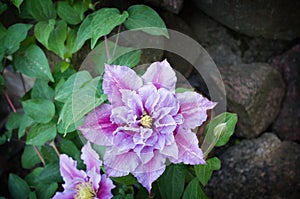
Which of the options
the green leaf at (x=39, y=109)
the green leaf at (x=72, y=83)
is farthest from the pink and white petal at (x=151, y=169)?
the green leaf at (x=39, y=109)

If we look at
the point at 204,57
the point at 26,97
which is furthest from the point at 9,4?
the point at 204,57

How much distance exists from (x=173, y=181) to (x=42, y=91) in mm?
377

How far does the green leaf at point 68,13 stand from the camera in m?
1.01

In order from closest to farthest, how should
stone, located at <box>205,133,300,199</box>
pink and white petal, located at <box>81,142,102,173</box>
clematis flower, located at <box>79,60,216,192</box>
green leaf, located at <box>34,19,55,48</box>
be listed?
1. clematis flower, located at <box>79,60,216,192</box>
2. pink and white petal, located at <box>81,142,102,173</box>
3. green leaf, located at <box>34,19,55,48</box>
4. stone, located at <box>205,133,300,199</box>

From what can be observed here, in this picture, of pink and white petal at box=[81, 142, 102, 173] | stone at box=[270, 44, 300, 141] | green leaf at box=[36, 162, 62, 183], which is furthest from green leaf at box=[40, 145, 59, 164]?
stone at box=[270, 44, 300, 141]

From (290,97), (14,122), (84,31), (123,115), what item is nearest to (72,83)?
(84,31)

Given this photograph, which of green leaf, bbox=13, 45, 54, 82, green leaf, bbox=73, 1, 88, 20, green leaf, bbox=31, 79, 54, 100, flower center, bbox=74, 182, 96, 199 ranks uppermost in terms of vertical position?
green leaf, bbox=73, 1, 88, 20

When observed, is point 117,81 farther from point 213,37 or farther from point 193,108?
point 213,37

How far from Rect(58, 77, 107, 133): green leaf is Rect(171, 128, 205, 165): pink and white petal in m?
0.15

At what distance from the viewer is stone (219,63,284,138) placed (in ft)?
3.68

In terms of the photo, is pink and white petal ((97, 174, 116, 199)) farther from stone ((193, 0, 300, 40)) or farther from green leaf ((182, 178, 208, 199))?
stone ((193, 0, 300, 40))

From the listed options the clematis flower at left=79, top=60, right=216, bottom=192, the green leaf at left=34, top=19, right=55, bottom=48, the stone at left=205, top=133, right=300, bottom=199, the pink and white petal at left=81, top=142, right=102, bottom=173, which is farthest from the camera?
the stone at left=205, top=133, right=300, bottom=199

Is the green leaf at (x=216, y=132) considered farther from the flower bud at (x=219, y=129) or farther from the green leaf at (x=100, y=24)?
the green leaf at (x=100, y=24)

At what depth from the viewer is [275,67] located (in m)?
1.18
